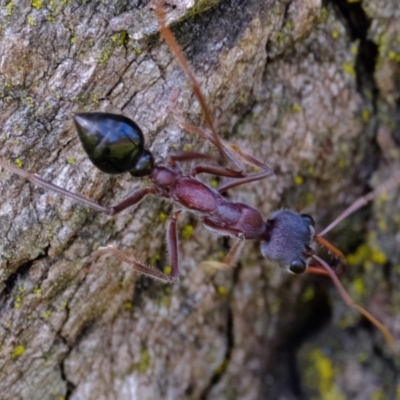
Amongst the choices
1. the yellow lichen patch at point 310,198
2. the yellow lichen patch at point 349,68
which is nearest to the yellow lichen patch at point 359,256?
the yellow lichen patch at point 310,198

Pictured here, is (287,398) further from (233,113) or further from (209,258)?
(233,113)

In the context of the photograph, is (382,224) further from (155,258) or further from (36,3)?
(36,3)

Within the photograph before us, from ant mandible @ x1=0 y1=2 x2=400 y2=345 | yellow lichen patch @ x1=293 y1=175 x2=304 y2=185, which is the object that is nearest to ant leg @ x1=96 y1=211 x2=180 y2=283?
ant mandible @ x1=0 y1=2 x2=400 y2=345

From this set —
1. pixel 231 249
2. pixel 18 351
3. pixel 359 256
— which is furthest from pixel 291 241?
pixel 18 351

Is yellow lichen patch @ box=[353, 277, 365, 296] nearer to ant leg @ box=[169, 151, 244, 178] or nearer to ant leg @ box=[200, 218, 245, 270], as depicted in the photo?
ant leg @ box=[200, 218, 245, 270]

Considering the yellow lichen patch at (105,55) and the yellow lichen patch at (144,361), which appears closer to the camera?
the yellow lichen patch at (105,55)

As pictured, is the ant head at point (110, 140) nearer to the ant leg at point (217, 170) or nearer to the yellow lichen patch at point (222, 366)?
the ant leg at point (217, 170)
